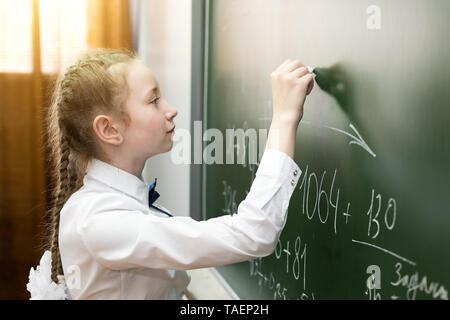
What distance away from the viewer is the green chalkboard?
2.14 feet

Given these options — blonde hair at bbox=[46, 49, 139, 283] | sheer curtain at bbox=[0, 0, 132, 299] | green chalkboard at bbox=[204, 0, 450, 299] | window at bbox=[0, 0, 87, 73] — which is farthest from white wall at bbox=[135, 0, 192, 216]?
blonde hair at bbox=[46, 49, 139, 283]

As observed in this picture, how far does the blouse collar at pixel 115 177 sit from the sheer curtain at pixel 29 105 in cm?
174

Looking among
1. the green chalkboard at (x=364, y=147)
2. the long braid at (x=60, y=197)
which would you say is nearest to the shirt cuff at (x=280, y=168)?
the green chalkboard at (x=364, y=147)

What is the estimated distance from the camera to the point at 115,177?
0.97m

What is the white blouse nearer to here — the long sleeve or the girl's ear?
the long sleeve

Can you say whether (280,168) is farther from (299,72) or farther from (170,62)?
(170,62)

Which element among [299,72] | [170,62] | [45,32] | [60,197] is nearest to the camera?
[299,72]

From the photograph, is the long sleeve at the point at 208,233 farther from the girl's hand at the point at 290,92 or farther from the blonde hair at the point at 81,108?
the blonde hair at the point at 81,108

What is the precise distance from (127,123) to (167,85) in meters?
1.34

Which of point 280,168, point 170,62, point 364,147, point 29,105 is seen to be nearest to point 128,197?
point 280,168

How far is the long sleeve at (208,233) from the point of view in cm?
80

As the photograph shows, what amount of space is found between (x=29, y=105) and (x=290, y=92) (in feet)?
6.90

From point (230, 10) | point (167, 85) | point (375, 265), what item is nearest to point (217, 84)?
point (230, 10)
